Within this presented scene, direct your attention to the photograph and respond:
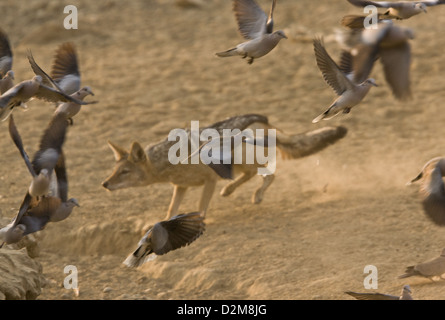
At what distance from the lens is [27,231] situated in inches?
258

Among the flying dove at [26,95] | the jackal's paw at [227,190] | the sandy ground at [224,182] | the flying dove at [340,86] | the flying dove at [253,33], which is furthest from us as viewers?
the jackal's paw at [227,190]

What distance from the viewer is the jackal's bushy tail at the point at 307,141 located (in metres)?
9.70

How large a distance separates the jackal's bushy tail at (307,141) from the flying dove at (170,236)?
3182mm

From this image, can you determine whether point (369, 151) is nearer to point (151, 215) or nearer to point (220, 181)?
point (220, 181)

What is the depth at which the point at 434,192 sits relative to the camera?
6.86 metres

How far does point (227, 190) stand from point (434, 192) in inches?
130

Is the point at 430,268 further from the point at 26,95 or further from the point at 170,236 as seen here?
the point at 26,95

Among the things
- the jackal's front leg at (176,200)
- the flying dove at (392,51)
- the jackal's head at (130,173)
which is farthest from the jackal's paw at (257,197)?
the flying dove at (392,51)

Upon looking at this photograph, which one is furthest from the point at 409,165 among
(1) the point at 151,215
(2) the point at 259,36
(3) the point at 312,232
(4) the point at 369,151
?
(2) the point at 259,36

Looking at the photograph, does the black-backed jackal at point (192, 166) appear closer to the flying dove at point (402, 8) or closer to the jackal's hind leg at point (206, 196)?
the jackal's hind leg at point (206, 196)

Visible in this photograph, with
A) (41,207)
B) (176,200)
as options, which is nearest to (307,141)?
(176,200)

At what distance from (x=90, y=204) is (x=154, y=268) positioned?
1508 millimetres

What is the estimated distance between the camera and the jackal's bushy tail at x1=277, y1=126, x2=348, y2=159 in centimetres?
970

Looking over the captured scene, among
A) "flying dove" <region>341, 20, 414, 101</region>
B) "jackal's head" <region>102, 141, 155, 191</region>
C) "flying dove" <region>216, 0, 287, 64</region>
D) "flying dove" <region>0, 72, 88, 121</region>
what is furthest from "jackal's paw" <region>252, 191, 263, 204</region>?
"flying dove" <region>0, 72, 88, 121</region>
